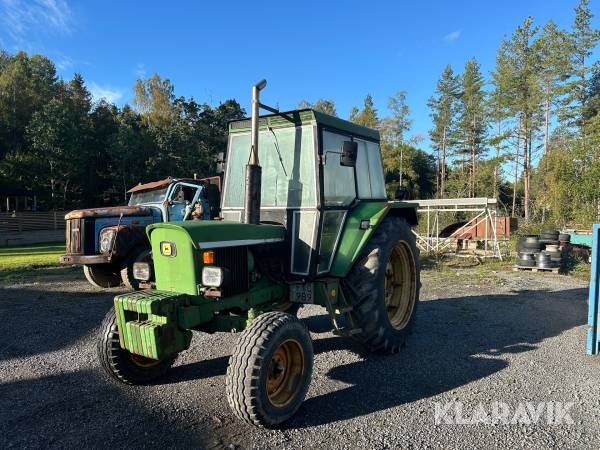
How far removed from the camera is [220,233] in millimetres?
3561

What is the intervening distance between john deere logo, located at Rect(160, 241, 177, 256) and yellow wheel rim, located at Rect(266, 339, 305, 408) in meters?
1.13

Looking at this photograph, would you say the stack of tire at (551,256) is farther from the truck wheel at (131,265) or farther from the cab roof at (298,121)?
the truck wheel at (131,265)

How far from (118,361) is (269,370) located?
137 cm

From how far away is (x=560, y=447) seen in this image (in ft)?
9.68

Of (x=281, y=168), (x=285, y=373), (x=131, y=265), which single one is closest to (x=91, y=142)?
(x=131, y=265)

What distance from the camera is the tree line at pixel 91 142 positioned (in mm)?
28578

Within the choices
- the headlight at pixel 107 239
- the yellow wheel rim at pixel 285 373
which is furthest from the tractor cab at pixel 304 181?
the headlight at pixel 107 239

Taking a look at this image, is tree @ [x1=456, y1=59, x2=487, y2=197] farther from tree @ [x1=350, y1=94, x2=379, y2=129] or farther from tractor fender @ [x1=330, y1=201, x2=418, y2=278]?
tractor fender @ [x1=330, y1=201, x2=418, y2=278]

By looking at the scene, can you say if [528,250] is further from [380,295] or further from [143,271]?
[143,271]

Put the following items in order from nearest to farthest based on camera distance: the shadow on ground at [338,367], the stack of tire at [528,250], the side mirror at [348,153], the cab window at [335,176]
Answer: the shadow on ground at [338,367], the side mirror at [348,153], the cab window at [335,176], the stack of tire at [528,250]

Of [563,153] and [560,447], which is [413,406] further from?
[563,153]

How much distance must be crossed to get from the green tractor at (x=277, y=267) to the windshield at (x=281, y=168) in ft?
0.04

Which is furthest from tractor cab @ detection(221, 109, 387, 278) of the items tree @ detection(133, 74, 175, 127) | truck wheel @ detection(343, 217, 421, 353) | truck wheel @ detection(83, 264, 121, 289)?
tree @ detection(133, 74, 175, 127)

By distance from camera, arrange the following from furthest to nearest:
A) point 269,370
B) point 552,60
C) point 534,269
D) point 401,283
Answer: point 552,60
point 534,269
point 401,283
point 269,370
